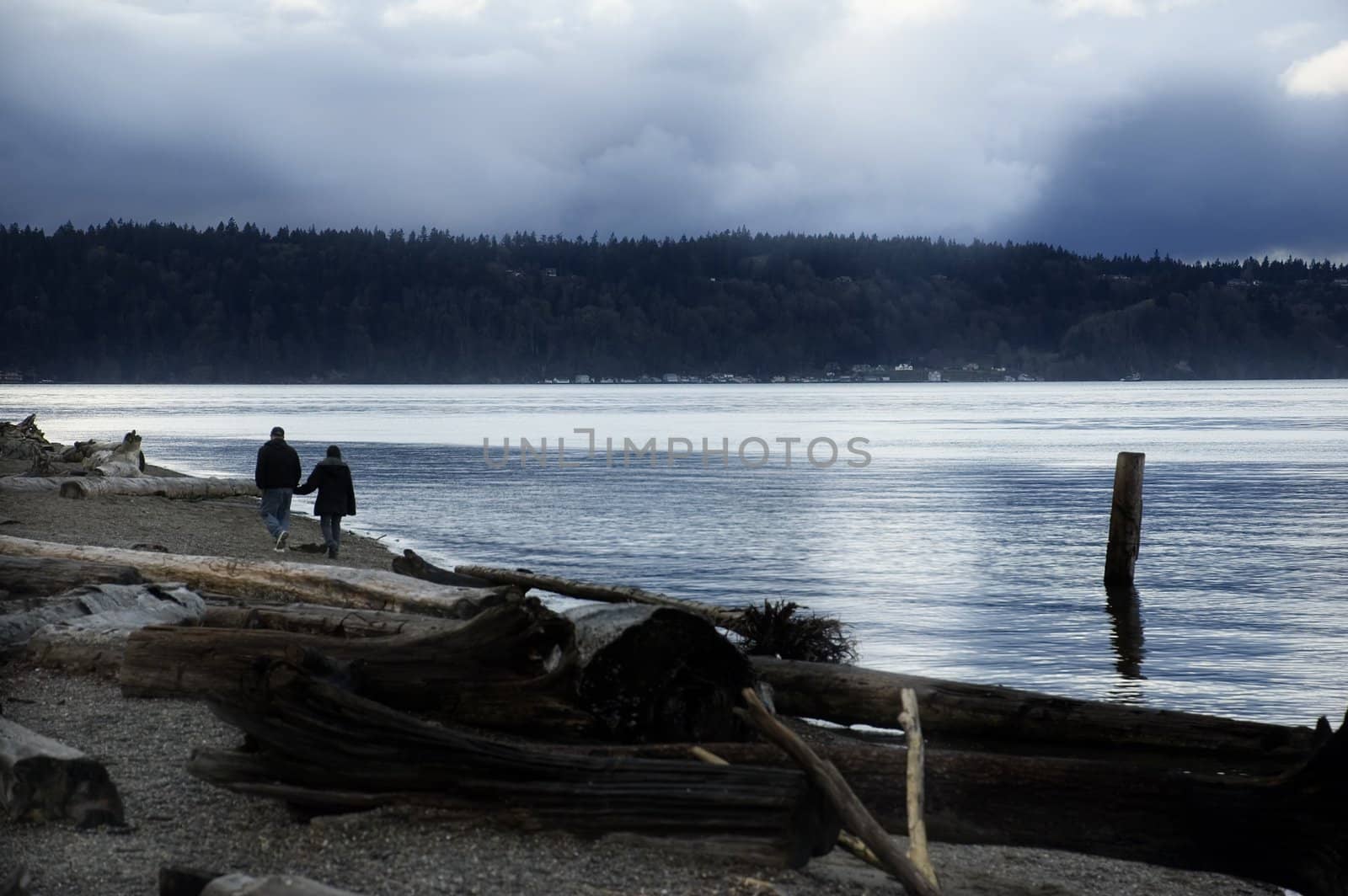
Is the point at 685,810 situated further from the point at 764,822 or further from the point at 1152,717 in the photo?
the point at 1152,717

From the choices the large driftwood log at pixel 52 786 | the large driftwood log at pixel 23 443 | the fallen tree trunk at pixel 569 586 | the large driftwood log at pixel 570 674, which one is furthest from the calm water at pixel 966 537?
the large driftwood log at pixel 52 786

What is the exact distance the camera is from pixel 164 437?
261 feet

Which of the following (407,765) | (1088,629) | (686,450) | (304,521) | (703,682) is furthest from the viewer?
(686,450)

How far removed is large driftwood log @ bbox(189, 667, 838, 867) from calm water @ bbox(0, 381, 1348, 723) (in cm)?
893

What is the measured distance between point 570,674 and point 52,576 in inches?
291

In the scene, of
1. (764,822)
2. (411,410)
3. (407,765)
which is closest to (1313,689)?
(764,822)

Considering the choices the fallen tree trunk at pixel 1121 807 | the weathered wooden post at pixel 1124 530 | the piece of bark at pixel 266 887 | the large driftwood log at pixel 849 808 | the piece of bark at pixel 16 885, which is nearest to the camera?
the piece of bark at pixel 266 887

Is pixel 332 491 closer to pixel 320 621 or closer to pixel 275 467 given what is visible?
pixel 275 467

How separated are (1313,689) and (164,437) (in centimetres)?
7531

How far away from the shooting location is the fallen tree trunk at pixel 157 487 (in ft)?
96.1

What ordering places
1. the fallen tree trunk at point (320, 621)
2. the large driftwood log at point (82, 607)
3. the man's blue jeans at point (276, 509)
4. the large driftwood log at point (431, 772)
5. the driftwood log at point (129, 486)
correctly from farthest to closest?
the driftwood log at point (129, 486), the man's blue jeans at point (276, 509), the large driftwood log at point (82, 607), the fallen tree trunk at point (320, 621), the large driftwood log at point (431, 772)

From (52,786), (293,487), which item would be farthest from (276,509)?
(52,786)

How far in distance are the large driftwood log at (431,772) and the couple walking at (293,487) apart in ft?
43.2

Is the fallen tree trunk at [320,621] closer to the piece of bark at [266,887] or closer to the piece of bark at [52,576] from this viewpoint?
the piece of bark at [52,576]
